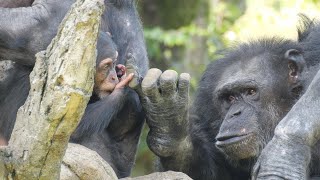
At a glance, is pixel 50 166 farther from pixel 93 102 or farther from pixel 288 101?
pixel 288 101

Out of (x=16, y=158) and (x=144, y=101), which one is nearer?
(x=16, y=158)

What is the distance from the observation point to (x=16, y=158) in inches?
181

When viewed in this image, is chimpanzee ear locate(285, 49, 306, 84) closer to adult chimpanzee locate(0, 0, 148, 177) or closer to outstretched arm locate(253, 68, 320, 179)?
outstretched arm locate(253, 68, 320, 179)

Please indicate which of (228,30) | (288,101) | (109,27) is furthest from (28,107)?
(228,30)

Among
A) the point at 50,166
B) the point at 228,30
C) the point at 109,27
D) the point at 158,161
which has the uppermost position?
the point at 50,166

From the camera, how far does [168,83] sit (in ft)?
19.7

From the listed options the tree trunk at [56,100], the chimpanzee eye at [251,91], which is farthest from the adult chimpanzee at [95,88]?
→ the tree trunk at [56,100]

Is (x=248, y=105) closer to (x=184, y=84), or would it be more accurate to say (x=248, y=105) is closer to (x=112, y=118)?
(x=184, y=84)

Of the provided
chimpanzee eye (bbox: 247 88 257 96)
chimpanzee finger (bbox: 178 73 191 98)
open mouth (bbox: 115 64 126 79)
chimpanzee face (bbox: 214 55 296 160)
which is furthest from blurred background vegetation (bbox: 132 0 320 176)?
chimpanzee finger (bbox: 178 73 191 98)

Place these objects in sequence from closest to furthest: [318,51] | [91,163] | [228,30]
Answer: [91,163]
[318,51]
[228,30]

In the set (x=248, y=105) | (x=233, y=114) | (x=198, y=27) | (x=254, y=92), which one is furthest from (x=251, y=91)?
(x=198, y=27)

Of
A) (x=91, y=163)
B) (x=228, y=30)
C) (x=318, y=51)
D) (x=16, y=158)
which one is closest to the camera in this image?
(x=16, y=158)

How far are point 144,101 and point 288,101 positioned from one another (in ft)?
4.39

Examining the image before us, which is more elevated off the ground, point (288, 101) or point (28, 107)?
point (28, 107)
